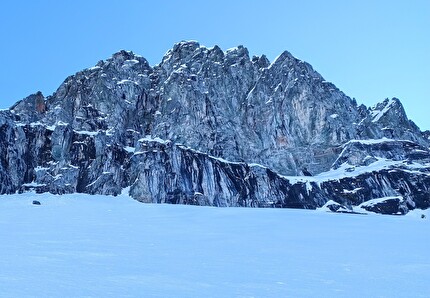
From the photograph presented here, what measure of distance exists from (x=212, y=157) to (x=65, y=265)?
59.5 metres

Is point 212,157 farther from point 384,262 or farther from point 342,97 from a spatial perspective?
point 384,262

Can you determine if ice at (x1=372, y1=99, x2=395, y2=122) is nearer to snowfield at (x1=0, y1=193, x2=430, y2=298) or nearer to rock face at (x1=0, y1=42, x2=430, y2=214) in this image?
rock face at (x1=0, y1=42, x2=430, y2=214)

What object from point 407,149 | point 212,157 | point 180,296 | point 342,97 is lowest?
point 180,296

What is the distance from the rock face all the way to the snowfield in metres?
42.4

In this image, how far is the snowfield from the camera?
11.0 m

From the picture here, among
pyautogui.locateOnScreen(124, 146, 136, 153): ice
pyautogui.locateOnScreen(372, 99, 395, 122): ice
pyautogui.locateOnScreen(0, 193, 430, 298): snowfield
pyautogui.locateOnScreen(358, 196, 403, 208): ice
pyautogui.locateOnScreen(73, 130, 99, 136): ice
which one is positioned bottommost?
pyautogui.locateOnScreen(0, 193, 430, 298): snowfield

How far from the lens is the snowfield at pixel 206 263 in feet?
36.2

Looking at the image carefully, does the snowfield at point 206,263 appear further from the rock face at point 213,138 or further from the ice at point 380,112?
the ice at point 380,112

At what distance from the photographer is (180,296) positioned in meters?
10.3

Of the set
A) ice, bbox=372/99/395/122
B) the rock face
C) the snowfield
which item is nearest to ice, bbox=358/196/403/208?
the rock face

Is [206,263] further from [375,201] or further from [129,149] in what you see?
[375,201]

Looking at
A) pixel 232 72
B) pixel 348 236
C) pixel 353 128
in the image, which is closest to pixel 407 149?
pixel 353 128

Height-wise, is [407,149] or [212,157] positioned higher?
[407,149]

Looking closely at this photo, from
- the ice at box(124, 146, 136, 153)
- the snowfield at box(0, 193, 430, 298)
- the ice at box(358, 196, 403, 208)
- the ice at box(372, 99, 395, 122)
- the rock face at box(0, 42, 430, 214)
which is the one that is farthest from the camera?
the ice at box(372, 99, 395, 122)
